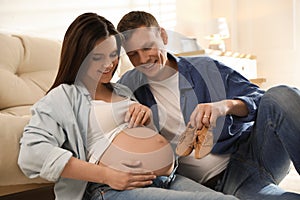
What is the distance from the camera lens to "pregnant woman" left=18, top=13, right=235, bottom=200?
41.8 inches

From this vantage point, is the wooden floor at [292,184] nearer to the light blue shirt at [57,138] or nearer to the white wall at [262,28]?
the light blue shirt at [57,138]

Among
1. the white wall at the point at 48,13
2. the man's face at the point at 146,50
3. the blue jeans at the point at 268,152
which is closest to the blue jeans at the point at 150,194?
the blue jeans at the point at 268,152

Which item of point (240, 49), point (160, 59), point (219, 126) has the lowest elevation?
point (240, 49)

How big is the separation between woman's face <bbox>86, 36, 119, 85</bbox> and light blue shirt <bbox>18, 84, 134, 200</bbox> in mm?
65

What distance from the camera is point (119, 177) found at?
3.50ft

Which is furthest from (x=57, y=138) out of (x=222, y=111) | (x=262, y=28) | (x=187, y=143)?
(x=262, y=28)

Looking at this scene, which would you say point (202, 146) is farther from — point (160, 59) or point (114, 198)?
point (160, 59)

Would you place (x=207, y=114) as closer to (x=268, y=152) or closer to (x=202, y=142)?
(x=202, y=142)

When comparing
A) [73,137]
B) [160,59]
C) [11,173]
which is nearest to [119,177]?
[73,137]

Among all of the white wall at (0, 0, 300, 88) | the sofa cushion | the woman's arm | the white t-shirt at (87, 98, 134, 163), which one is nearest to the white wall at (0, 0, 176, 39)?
the white wall at (0, 0, 300, 88)

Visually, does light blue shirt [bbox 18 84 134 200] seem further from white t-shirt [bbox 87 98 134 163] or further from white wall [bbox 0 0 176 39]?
white wall [bbox 0 0 176 39]

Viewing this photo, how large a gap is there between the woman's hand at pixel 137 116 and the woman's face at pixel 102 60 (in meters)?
0.13

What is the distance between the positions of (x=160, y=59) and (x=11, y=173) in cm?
54

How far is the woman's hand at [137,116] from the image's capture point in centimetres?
120
